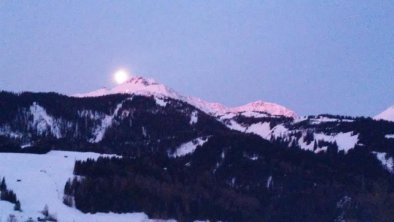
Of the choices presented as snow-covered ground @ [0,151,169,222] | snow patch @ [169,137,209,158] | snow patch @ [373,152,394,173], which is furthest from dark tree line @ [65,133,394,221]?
snow patch @ [169,137,209,158]

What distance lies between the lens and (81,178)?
8700 centimetres

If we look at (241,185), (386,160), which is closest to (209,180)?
(241,185)

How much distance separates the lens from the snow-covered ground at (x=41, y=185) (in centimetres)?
7400

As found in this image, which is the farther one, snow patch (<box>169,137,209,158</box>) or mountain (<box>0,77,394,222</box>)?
snow patch (<box>169,137,209,158</box>)

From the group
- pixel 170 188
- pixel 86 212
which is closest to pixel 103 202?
pixel 86 212

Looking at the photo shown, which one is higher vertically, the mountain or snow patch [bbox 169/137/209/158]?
snow patch [bbox 169/137/209/158]

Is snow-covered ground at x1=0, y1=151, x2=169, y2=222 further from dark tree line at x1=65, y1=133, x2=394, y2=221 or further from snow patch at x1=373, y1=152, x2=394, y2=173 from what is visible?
snow patch at x1=373, y1=152, x2=394, y2=173

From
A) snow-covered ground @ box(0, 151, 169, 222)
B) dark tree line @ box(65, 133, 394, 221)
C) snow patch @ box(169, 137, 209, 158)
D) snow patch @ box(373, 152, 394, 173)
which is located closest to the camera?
snow-covered ground @ box(0, 151, 169, 222)

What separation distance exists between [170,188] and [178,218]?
8820 millimetres

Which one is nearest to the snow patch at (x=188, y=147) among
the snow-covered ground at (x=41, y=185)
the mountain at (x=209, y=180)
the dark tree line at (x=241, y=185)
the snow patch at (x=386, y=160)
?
the mountain at (x=209, y=180)

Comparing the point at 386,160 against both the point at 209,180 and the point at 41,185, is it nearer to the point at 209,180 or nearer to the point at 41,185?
the point at 209,180

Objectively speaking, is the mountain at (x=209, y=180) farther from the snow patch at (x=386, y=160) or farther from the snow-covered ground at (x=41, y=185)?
the snow patch at (x=386, y=160)

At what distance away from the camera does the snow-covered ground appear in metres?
74.0

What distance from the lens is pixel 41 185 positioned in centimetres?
8125
